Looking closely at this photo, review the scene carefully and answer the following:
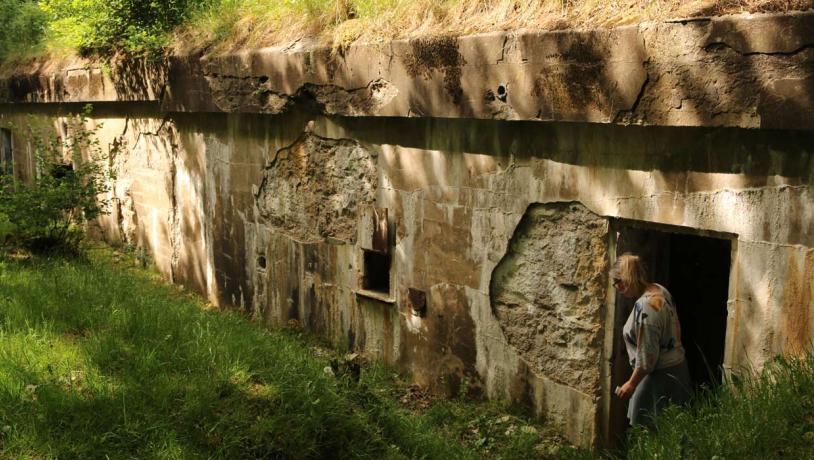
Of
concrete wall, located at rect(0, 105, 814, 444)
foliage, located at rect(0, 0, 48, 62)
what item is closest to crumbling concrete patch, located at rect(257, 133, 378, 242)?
concrete wall, located at rect(0, 105, 814, 444)

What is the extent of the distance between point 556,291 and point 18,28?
12577mm

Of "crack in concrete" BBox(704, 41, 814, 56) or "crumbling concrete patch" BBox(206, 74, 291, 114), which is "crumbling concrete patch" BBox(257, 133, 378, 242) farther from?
"crack in concrete" BBox(704, 41, 814, 56)

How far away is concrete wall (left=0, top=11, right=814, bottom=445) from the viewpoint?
4.11 metres

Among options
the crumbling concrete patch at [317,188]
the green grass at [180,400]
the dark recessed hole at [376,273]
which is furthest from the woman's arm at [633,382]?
the crumbling concrete patch at [317,188]

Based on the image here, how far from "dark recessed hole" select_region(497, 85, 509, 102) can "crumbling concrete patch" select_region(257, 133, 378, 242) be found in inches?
65.5

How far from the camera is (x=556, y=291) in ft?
17.4

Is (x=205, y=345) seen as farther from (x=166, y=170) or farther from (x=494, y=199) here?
(x=166, y=170)

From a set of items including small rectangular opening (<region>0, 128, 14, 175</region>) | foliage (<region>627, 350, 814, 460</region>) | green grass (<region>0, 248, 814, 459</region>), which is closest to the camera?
foliage (<region>627, 350, 814, 460</region>)

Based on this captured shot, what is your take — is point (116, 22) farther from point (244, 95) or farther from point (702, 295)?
point (702, 295)

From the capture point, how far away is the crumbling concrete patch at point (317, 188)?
6.92 m

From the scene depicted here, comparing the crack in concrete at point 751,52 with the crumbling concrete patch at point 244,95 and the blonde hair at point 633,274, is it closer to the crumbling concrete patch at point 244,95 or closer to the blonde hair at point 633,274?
the blonde hair at point 633,274

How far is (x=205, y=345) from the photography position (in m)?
4.89

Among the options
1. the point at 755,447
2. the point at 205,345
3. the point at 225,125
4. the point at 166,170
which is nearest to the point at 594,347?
the point at 755,447

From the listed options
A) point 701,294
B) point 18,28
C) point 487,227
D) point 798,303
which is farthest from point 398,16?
point 18,28
